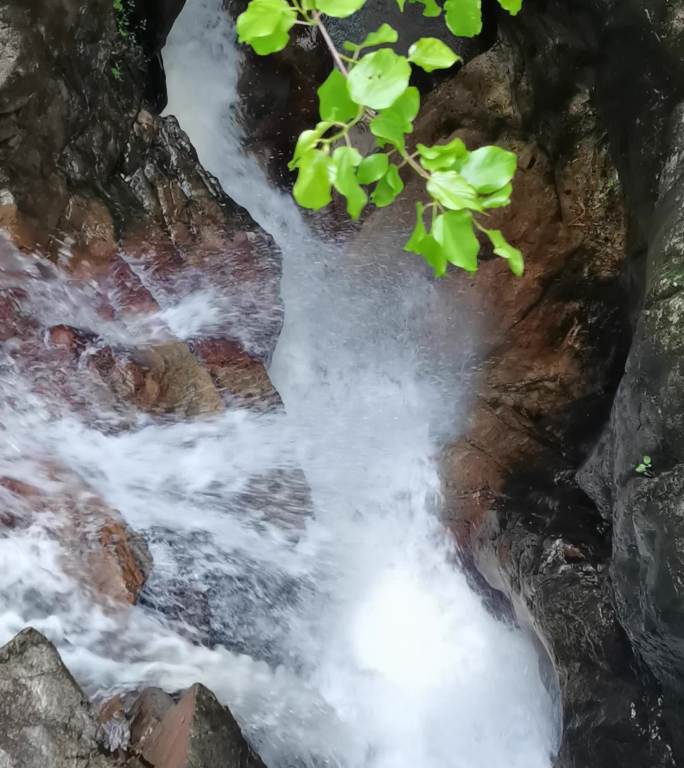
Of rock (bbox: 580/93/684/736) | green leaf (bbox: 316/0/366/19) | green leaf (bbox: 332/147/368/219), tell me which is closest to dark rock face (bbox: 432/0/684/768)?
rock (bbox: 580/93/684/736)

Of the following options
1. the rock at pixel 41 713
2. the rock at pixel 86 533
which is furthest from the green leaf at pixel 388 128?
the rock at pixel 86 533

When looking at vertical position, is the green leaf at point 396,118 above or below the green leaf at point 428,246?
above

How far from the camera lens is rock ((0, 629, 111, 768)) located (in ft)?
10.5

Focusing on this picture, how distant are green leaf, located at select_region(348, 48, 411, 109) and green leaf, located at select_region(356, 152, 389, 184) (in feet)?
0.61

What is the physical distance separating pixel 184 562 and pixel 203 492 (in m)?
0.40

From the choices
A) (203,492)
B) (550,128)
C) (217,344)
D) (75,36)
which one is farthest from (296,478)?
(75,36)

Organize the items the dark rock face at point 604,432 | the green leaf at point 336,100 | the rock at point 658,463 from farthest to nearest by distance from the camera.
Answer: the dark rock face at point 604,432, the rock at point 658,463, the green leaf at point 336,100

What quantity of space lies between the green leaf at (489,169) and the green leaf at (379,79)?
211 millimetres

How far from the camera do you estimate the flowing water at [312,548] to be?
13.9 feet

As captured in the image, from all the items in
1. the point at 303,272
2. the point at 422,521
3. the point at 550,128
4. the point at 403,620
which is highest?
the point at 550,128

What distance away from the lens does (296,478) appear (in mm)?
4812

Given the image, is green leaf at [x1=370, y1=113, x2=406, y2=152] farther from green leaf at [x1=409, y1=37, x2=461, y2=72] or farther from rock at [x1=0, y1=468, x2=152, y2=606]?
rock at [x1=0, y1=468, x2=152, y2=606]

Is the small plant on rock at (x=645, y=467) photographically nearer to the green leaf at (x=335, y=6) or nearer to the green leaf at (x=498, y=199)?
the green leaf at (x=498, y=199)

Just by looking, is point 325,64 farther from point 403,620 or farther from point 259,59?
point 403,620
